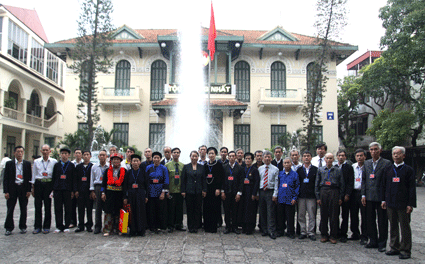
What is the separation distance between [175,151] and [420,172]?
1980 cm

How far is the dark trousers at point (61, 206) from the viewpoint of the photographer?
693cm

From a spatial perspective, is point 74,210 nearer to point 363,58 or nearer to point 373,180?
point 373,180

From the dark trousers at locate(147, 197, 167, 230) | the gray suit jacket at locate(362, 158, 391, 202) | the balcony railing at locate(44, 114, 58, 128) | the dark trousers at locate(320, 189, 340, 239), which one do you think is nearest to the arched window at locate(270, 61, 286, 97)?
the dark trousers at locate(320, 189, 340, 239)

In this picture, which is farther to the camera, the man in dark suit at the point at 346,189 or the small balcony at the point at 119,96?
the small balcony at the point at 119,96

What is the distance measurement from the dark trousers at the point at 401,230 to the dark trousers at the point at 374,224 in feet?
0.81

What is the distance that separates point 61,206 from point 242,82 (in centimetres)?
1763

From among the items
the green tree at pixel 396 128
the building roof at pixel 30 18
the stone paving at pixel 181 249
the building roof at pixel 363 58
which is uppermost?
the building roof at pixel 30 18

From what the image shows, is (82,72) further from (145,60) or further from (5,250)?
(5,250)

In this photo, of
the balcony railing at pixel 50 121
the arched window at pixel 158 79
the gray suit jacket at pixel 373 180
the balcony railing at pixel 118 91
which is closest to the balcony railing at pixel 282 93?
the arched window at pixel 158 79

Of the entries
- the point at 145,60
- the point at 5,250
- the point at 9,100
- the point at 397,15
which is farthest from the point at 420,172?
the point at 9,100

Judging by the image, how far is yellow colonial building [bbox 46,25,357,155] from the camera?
22.1 m

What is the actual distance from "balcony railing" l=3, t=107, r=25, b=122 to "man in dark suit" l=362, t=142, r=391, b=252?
22.8 meters

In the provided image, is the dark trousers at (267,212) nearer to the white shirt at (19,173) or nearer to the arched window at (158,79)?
the white shirt at (19,173)

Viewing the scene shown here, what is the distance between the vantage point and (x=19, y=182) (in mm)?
6879
